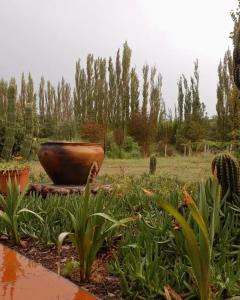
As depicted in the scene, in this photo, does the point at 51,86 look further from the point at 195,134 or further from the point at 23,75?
the point at 195,134

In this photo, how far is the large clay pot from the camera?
7453mm

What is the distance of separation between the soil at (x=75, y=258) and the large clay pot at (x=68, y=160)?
10.6ft

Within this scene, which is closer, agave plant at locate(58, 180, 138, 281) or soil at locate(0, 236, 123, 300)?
soil at locate(0, 236, 123, 300)

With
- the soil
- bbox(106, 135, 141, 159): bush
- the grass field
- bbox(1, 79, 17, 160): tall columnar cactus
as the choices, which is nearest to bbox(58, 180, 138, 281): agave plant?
the soil

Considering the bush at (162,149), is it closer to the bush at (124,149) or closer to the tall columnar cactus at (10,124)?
the bush at (124,149)

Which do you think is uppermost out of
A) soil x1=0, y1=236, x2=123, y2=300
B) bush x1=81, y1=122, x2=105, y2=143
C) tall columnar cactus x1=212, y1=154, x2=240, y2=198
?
bush x1=81, y1=122, x2=105, y2=143

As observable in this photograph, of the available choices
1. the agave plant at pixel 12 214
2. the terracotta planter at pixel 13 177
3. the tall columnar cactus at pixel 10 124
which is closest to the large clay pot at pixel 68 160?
the terracotta planter at pixel 13 177

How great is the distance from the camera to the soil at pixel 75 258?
109 inches

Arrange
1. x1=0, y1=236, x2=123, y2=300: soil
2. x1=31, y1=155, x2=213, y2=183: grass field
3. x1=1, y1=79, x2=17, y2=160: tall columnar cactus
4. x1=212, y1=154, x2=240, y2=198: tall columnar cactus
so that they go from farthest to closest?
1. x1=1, y1=79, x2=17, y2=160: tall columnar cactus
2. x1=31, y1=155, x2=213, y2=183: grass field
3. x1=212, y1=154, x2=240, y2=198: tall columnar cactus
4. x1=0, y1=236, x2=123, y2=300: soil

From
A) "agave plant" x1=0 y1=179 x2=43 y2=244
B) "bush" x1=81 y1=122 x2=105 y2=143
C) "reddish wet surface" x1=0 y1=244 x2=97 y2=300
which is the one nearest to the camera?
"reddish wet surface" x1=0 y1=244 x2=97 y2=300

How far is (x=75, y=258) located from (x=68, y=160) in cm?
402

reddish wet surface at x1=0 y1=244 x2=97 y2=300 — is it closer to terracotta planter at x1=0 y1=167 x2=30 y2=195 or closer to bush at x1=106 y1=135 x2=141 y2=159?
terracotta planter at x1=0 y1=167 x2=30 y2=195

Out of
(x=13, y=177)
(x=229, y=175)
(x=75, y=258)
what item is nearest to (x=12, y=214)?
(x=75, y=258)

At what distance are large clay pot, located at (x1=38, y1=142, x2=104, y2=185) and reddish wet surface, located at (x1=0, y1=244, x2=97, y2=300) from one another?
13.5 feet
